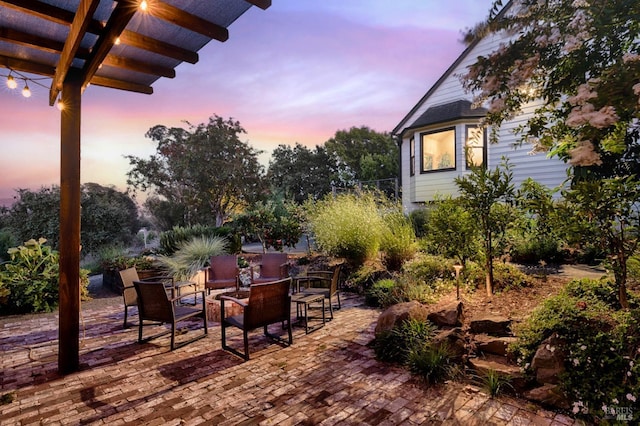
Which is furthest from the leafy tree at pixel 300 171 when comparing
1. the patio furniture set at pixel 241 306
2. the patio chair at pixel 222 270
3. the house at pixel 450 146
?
the patio furniture set at pixel 241 306

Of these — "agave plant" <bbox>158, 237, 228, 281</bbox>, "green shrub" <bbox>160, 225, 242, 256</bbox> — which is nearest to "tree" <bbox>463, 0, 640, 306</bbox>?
"agave plant" <bbox>158, 237, 228, 281</bbox>

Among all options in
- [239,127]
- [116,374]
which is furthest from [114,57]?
[239,127]

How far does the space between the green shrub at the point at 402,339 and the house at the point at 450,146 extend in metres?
6.74

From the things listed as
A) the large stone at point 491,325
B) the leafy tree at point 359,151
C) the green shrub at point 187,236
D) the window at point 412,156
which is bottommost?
the large stone at point 491,325

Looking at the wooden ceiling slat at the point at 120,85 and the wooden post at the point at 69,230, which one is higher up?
the wooden ceiling slat at the point at 120,85

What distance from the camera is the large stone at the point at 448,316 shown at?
137 inches

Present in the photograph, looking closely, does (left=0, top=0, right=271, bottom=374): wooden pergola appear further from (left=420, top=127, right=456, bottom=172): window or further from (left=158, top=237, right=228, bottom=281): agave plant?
(left=420, top=127, right=456, bottom=172): window

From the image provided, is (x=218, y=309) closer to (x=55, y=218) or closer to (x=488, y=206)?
(x=488, y=206)

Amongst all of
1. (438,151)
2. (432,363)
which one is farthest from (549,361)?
(438,151)

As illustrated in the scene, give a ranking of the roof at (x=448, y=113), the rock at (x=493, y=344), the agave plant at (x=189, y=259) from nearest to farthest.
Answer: the rock at (x=493, y=344) < the agave plant at (x=189, y=259) < the roof at (x=448, y=113)

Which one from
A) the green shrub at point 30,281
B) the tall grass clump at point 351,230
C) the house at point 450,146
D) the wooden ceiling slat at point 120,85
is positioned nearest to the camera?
the wooden ceiling slat at point 120,85

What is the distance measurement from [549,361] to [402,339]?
1268mm

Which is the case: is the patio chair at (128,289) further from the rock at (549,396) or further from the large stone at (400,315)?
the rock at (549,396)

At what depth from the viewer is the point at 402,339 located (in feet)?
11.1
